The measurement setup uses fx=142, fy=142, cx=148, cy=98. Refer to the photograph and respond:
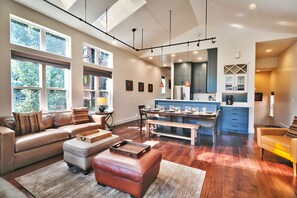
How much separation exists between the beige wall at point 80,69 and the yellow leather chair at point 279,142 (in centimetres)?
473

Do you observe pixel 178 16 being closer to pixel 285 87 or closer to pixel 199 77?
pixel 199 77

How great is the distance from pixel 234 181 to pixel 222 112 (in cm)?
351

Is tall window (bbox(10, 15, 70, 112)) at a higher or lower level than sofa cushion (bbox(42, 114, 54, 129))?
higher

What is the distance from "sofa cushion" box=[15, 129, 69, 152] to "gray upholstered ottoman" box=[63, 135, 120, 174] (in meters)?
0.68

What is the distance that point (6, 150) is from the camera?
222 cm

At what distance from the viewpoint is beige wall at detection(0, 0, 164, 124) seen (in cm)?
292

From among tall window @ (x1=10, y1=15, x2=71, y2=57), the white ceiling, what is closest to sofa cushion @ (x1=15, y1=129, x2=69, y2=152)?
tall window @ (x1=10, y1=15, x2=71, y2=57)

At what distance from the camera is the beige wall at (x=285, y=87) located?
4.64 metres

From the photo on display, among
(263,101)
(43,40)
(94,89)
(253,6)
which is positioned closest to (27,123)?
(43,40)

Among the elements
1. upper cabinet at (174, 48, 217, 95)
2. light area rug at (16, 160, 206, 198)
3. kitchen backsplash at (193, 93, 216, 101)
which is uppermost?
upper cabinet at (174, 48, 217, 95)

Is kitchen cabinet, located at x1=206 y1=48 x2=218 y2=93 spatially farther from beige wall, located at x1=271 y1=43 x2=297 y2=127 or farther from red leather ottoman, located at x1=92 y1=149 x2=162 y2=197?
red leather ottoman, located at x1=92 y1=149 x2=162 y2=197

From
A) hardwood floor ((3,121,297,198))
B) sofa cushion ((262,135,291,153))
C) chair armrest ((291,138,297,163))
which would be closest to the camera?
hardwood floor ((3,121,297,198))

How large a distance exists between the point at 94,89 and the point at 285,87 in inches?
277

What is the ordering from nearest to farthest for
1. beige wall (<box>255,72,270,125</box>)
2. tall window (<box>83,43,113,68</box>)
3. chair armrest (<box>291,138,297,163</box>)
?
chair armrest (<box>291,138,297,163</box>) < tall window (<box>83,43,113,68</box>) < beige wall (<box>255,72,270,125</box>)
